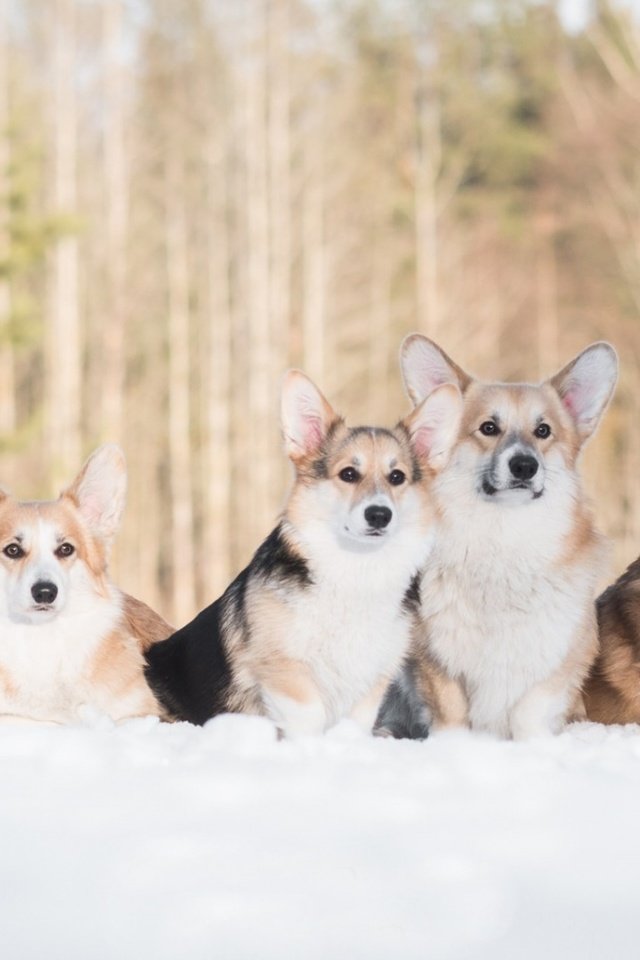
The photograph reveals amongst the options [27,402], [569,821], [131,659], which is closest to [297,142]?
[27,402]

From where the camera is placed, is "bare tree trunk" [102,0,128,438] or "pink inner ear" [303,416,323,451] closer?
"pink inner ear" [303,416,323,451]

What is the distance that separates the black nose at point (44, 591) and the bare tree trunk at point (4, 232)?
15.8 meters

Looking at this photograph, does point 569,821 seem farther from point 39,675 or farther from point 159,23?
point 159,23

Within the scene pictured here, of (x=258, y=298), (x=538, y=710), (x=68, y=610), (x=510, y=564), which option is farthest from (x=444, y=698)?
(x=258, y=298)

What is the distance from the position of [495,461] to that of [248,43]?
20.4 metres

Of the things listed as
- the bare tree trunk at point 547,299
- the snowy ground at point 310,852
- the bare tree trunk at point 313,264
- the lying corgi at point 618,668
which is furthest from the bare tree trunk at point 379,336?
the snowy ground at point 310,852

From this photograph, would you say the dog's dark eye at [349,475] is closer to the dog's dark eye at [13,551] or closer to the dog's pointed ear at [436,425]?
the dog's pointed ear at [436,425]

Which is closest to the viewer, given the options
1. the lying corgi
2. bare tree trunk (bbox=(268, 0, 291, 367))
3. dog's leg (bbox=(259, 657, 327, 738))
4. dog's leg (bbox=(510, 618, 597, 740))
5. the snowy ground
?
the snowy ground

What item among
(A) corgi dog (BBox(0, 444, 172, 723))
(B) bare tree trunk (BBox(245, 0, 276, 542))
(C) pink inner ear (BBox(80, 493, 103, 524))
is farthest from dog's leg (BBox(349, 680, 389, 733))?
Result: (B) bare tree trunk (BBox(245, 0, 276, 542))

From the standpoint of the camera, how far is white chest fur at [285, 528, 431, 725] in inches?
151

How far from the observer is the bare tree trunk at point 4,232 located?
760 inches

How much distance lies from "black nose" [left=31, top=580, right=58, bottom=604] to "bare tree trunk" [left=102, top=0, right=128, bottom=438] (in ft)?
55.9

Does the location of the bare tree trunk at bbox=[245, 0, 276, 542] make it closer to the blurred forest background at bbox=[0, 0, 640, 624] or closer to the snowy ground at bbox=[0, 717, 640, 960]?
the blurred forest background at bbox=[0, 0, 640, 624]

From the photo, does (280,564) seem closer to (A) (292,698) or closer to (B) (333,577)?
(B) (333,577)
